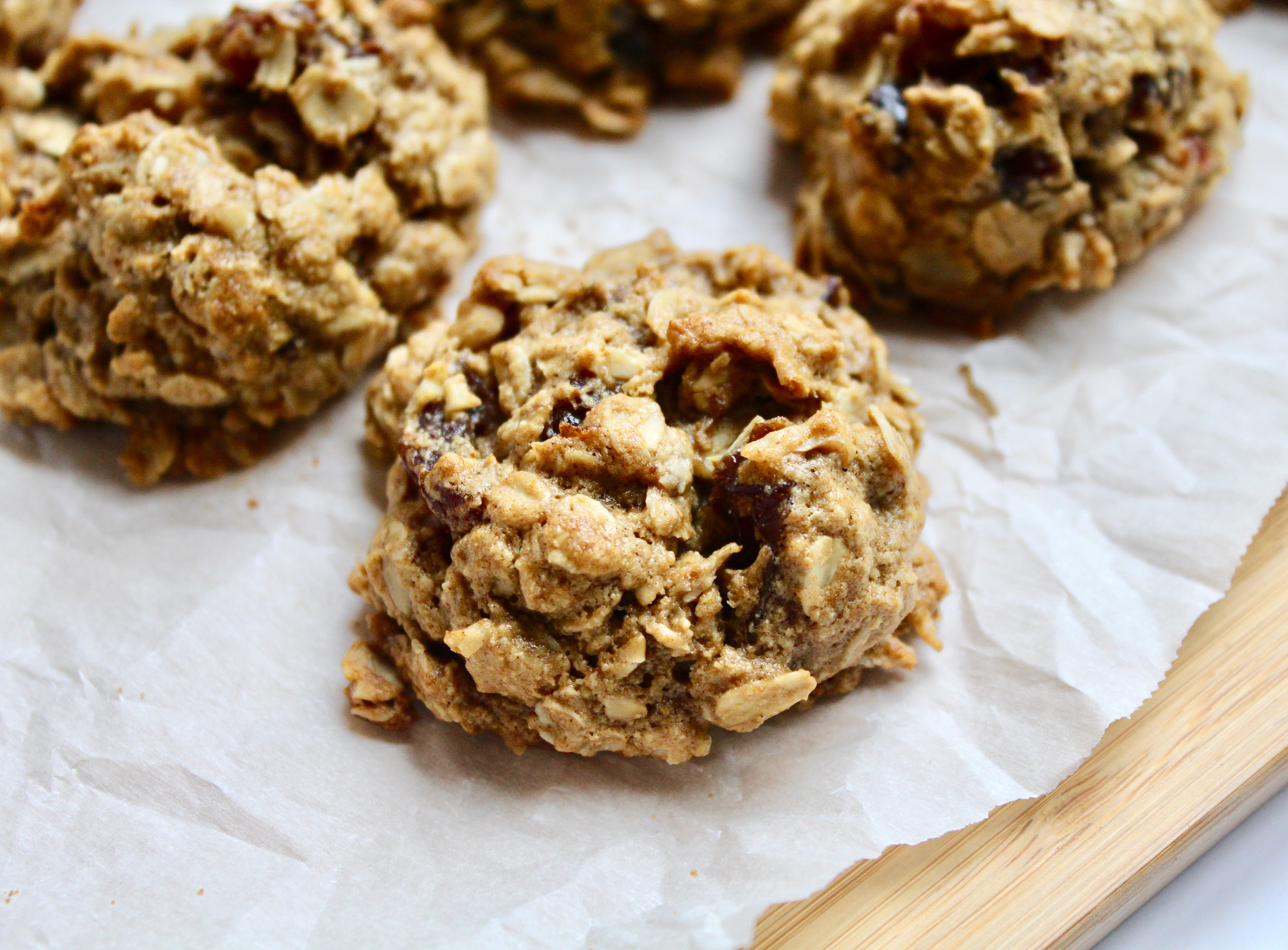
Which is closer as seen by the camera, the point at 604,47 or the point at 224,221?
the point at 224,221

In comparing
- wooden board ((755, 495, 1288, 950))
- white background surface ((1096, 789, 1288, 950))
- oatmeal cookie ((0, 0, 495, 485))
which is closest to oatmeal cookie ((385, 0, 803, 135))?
oatmeal cookie ((0, 0, 495, 485))

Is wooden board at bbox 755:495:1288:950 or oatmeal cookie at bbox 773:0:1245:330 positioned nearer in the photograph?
wooden board at bbox 755:495:1288:950

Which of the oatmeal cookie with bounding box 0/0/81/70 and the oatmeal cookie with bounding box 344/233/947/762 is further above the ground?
the oatmeal cookie with bounding box 344/233/947/762

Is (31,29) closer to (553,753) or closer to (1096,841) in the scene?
(553,753)

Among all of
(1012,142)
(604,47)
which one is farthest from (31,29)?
(1012,142)

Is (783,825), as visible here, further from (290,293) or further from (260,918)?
(290,293)

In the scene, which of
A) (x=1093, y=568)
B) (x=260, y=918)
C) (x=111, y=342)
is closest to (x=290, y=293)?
(x=111, y=342)

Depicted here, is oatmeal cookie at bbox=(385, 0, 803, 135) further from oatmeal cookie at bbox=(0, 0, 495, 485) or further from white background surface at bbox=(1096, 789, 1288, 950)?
white background surface at bbox=(1096, 789, 1288, 950)
